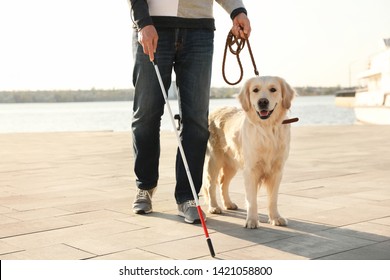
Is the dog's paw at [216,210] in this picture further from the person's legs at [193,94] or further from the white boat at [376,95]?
the white boat at [376,95]

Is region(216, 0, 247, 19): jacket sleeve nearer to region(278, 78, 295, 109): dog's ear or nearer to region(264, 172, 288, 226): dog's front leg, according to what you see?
region(278, 78, 295, 109): dog's ear

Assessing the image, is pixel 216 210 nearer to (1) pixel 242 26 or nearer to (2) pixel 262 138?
(2) pixel 262 138

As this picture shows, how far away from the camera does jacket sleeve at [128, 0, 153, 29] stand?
14.6 ft

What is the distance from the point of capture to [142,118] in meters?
4.79

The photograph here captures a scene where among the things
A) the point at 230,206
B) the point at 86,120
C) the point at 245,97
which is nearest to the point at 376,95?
the point at 86,120

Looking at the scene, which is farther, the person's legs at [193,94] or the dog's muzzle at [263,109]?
the person's legs at [193,94]

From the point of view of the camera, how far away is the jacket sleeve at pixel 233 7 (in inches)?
186

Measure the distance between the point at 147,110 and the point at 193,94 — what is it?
375mm

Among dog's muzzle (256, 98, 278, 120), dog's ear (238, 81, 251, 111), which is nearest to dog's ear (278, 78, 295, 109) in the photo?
dog's muzzle (256, 98, 278, 120)

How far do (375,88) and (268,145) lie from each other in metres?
34.6

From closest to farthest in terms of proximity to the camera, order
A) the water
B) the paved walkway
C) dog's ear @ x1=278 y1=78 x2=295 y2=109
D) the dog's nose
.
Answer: the paved walkway < the dog's nose < dog's ear @ x1=278 y1=78 x2=295 y2=109 < the water

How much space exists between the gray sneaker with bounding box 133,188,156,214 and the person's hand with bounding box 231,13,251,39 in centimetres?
141

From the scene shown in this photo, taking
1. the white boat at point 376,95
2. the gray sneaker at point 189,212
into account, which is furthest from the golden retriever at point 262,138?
the white boat at point 376,95
